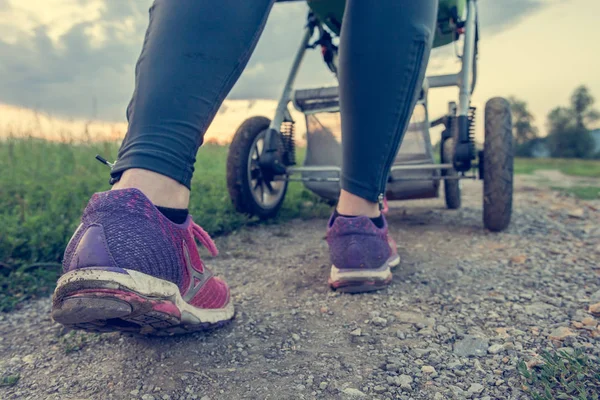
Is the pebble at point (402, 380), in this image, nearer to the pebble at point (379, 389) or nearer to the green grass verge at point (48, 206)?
the pebble at point (379, 389)

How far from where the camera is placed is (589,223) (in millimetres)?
2502

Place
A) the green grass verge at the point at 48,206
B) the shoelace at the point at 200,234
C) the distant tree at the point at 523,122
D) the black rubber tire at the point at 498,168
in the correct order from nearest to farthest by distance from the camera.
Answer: the shoelace at the point at 200,234 < the green grass verge at the point at 48,206 < the black rubber tire at the point at 498,168 < the distant tree at the point at 523,122

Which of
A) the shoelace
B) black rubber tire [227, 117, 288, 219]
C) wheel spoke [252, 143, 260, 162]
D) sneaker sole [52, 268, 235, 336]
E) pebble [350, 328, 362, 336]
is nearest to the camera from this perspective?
sneaker sole [52, 268, 235, 336]

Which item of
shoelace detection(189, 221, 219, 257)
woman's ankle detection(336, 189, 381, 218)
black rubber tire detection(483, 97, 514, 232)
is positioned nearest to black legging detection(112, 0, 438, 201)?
shoelace detection(189, 221, 219, 257)

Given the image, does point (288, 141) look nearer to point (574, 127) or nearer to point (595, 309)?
point (595, 309)

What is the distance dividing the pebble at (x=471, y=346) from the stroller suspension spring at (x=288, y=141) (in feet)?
5.40

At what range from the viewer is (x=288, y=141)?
260 cm

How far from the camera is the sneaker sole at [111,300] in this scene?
0.76m

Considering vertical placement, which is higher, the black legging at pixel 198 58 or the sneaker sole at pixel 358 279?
the black legging at pixel 198 58

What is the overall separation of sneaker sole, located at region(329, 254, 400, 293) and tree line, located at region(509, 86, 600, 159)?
2262 centimetres

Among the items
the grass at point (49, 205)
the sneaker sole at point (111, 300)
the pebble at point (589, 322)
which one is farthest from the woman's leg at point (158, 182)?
the pebble at point (589, 322)

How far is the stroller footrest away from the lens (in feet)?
8.45

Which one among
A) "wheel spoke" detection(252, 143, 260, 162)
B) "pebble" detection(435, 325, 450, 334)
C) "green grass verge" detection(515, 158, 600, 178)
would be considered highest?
"wheel spoke" detection(252, 143, 260, 162)

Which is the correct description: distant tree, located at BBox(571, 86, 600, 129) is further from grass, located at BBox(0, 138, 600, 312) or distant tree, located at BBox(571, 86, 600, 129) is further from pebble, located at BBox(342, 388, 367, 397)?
pebble, located at BBox(342, 388, 367, 397)
